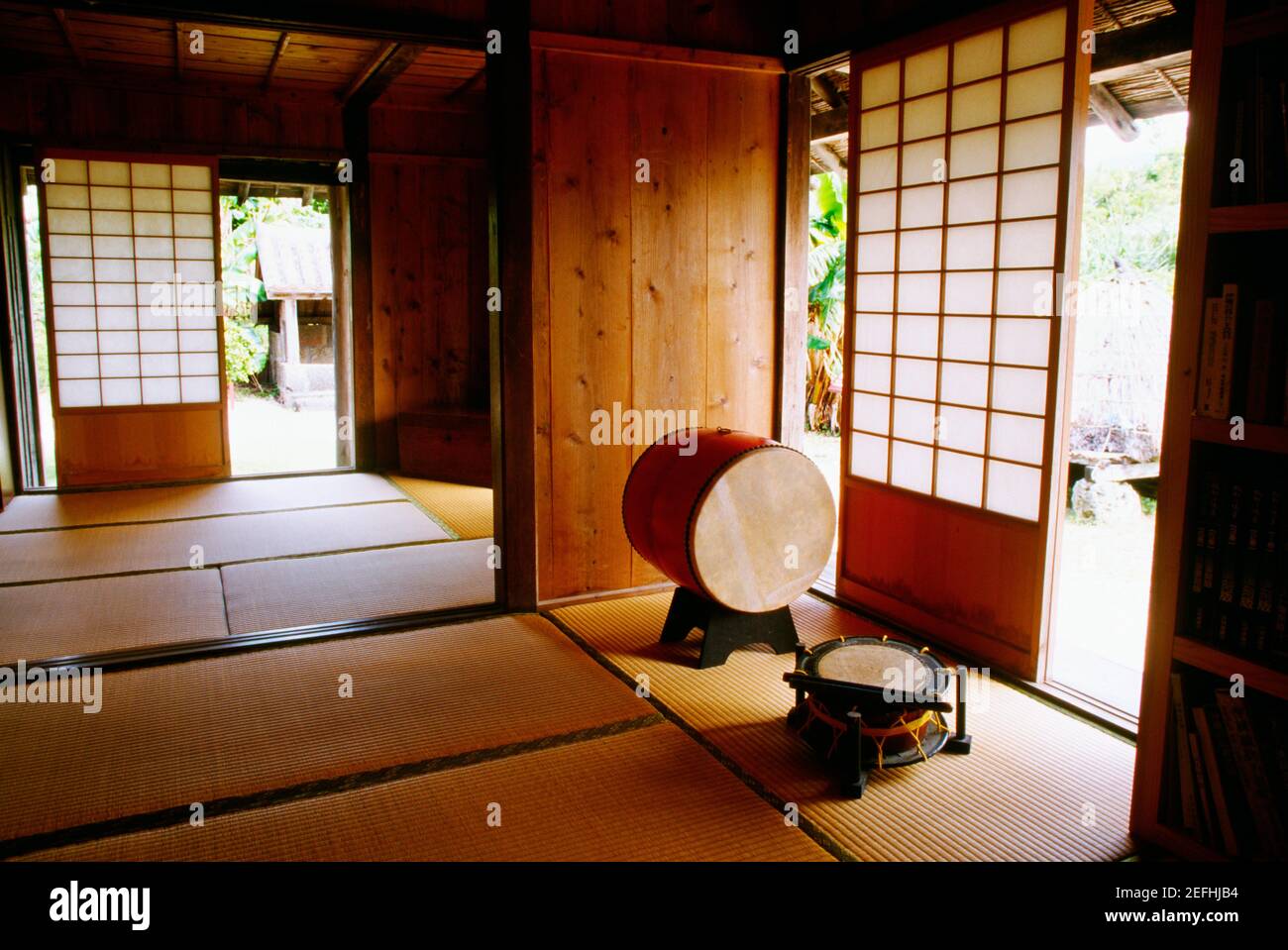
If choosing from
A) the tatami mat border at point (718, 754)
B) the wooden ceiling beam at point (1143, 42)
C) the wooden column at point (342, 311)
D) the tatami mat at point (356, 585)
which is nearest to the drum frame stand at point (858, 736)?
the tatami mat border at point (718, 754)

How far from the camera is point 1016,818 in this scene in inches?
93.4

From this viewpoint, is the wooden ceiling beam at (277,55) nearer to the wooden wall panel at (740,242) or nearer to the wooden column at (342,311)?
the wooden column at (342,311)

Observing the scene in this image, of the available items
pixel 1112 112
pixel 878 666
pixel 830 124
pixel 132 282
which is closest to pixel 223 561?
pixel 132 282

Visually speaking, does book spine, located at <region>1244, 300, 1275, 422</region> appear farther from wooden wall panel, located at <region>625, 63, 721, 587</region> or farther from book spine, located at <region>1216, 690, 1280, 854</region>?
wooden wall panel, located at <region>625, 63, 721, 587</region>

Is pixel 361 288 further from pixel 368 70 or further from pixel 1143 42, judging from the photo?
pixel 1143 42

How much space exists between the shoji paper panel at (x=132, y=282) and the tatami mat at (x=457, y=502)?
161 centimetres

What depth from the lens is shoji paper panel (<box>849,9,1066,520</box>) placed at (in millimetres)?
3223

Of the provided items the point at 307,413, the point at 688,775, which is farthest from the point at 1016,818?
the point at 307,413

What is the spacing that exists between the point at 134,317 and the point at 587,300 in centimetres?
430

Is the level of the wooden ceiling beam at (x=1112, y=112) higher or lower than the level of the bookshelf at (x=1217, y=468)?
higher

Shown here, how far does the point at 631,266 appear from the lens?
406 cm

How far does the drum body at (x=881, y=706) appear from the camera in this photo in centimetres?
254

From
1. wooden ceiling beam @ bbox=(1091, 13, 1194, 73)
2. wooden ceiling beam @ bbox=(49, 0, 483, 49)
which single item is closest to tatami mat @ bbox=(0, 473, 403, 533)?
wooden ceiling beam @ bbox=(49, 0, 483, 49)
